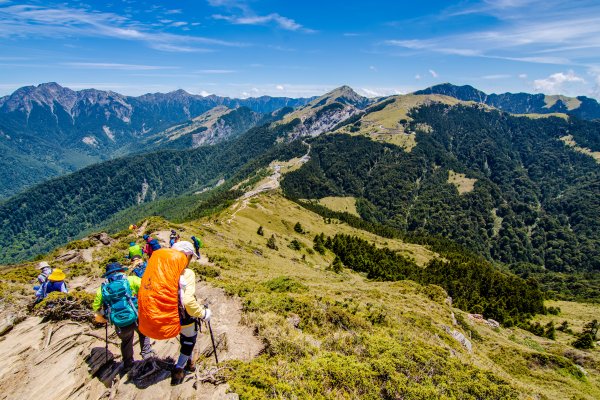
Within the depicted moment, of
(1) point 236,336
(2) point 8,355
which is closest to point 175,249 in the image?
(1) point 236,336

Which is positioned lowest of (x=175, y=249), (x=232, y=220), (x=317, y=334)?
(x=232, y=220)

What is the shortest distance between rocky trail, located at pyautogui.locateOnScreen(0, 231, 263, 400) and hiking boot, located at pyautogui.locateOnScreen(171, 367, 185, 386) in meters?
0.18

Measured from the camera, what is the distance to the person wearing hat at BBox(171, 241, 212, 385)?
33.1 ft

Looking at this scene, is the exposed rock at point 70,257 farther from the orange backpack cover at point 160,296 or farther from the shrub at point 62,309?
the orange backpack cover at point 160,296

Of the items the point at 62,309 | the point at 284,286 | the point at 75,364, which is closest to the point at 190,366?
the point at 75,364

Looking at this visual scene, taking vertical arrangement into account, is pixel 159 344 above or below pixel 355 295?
above

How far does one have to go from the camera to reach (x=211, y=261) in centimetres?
4769

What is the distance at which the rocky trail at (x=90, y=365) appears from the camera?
38.4 feet

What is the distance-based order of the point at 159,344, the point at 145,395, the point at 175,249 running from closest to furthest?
the point at 175,249
the point at 145,395
the point at 159,344

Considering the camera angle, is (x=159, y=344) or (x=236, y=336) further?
(x=236, y=336)

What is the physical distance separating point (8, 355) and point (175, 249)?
11.1 meters

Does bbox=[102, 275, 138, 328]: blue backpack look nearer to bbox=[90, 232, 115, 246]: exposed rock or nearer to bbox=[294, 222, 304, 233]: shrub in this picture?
bbox=[90, 232, 115, 246]: exposed rock

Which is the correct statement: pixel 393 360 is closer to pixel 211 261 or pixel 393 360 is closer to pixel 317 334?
pixel 317 334

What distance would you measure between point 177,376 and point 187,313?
3.02 meters
